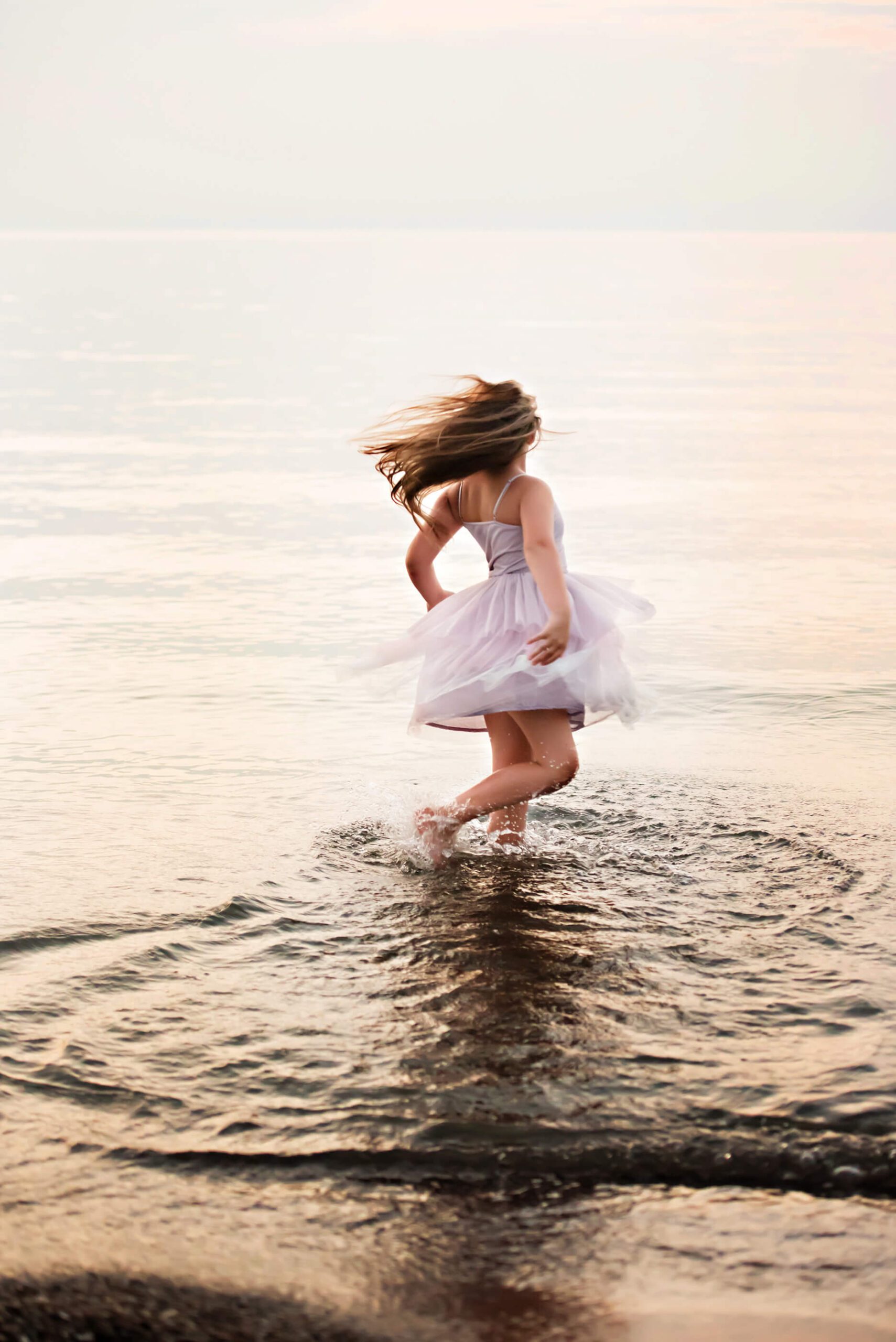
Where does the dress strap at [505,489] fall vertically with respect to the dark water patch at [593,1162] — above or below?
above

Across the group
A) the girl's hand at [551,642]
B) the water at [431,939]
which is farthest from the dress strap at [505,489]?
the water at [431,939]

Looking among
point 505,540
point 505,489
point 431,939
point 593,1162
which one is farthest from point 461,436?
point 593,1162

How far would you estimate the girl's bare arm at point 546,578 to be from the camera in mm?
4656

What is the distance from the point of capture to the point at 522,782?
4.83 m

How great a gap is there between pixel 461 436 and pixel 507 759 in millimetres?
1165

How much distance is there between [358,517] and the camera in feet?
38.1

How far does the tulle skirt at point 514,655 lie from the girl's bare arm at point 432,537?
142 mm

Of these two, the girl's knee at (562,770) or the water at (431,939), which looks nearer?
the water at (431,939)

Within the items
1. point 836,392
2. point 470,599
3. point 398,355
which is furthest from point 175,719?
point 398,355

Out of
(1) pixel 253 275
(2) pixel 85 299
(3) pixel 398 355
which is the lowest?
(3) pixel 398 355

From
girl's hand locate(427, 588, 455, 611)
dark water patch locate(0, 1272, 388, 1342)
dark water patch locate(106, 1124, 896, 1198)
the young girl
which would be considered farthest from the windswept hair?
dark water patch locate(0, 1272, 388, 1342)

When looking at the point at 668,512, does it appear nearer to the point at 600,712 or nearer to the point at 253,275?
the point at 600,712

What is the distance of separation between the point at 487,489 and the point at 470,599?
1.26 ft

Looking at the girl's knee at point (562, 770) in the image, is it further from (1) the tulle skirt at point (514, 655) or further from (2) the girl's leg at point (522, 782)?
(1) the tulle skirt at point (514, 655)
